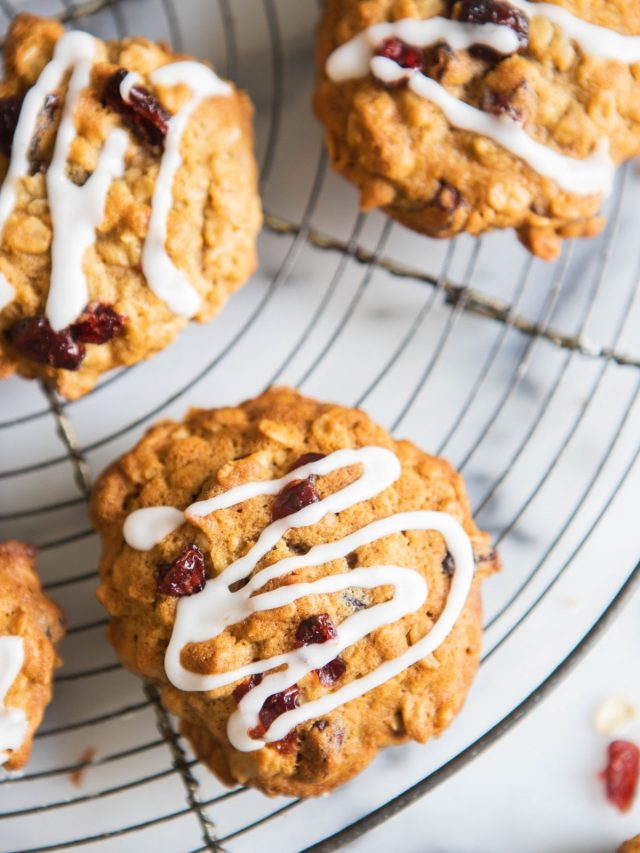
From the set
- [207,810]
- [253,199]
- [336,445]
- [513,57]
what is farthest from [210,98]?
[207,810]

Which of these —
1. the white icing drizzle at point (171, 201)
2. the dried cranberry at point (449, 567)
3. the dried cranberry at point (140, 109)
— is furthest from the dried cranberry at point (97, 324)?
the dried cranberry at point (449, 567)

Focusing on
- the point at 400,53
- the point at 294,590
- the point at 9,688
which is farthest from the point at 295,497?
the point at 400,53

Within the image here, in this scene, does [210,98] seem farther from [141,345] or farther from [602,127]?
[602,127]

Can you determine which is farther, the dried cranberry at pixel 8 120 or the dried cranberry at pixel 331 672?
the dried cranberry at pixel 8 120

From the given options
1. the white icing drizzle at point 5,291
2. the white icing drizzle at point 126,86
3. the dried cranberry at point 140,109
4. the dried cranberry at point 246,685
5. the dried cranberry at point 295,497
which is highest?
the white icing drizzle at point 126,86

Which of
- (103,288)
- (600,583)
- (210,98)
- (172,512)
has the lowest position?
(600,583)

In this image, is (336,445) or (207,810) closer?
(336,445)

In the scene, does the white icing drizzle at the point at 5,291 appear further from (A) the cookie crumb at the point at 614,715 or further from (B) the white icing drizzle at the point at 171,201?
(A) the cookie crumb at the point at 614,715

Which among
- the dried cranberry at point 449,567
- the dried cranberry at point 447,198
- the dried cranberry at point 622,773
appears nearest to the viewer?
the dried cranberry at point 449,567
